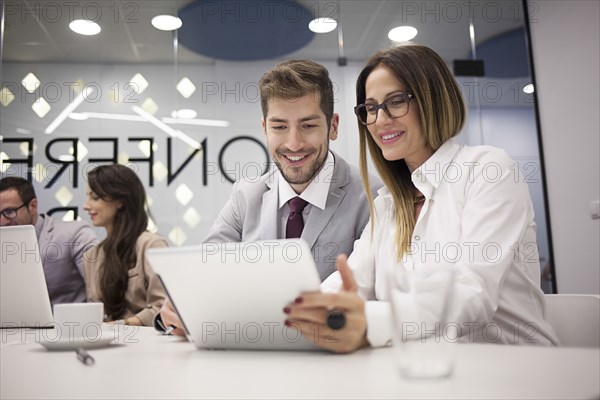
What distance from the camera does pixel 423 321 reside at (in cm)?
73

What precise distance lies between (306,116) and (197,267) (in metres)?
1.28

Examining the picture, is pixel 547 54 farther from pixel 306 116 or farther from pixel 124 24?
pixel 124 24

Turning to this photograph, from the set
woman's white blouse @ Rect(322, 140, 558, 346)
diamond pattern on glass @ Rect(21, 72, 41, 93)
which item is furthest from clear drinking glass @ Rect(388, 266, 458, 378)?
diamond pattern on glass @ Rect(21, 72, 41, 93)

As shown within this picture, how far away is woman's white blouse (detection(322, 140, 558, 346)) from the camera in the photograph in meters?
1.16

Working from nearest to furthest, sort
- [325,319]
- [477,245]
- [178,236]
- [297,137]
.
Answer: [325,319]
[477,245]
[297,137]
[178,236]

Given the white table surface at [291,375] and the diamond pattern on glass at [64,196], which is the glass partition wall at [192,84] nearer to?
the diamond pattern on glass at [64,196]

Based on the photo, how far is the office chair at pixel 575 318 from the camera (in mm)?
1257

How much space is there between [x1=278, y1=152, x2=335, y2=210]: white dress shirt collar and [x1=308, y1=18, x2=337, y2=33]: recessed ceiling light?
6.34 ft

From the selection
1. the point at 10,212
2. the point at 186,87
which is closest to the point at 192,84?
the point at 186,87

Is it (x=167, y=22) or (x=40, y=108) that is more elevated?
(x=167, y=22)

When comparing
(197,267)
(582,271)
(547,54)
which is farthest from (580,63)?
(197,267)

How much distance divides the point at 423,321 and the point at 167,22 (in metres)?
3.57

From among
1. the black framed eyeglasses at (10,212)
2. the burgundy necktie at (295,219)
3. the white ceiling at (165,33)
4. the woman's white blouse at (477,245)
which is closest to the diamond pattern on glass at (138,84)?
the white ceiling at (165,33)

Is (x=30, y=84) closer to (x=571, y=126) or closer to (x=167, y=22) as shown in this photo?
(x=167, y=22)
